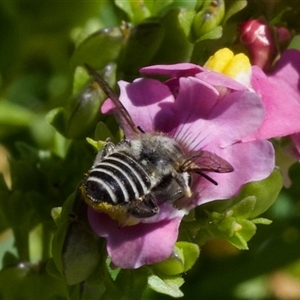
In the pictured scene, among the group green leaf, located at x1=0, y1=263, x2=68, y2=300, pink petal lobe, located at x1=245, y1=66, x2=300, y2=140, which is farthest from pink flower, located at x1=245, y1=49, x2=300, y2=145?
green leaf, located at x1=0, y1=263, x2=68, y2=300

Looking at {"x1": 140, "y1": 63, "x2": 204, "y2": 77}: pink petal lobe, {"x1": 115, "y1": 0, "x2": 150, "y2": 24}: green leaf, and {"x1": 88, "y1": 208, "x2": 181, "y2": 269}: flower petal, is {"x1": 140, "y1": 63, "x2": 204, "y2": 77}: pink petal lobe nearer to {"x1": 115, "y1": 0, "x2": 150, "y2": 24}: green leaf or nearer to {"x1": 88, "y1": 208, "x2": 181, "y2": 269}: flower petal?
{"x1": 88, "y1": 208, "x2": 181, "y2": 269}: flower petal

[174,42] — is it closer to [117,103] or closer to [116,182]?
[117,103]

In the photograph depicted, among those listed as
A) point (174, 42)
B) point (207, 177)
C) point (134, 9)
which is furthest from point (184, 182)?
point (134, 9)

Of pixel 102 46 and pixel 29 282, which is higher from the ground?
pixel 102 46

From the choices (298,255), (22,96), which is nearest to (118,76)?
(298,255)

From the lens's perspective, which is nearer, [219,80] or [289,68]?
[219,80]

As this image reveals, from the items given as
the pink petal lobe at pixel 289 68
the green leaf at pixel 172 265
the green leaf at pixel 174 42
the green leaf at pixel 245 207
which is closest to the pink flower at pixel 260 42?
the pink petal lobe at pixel 289 68
